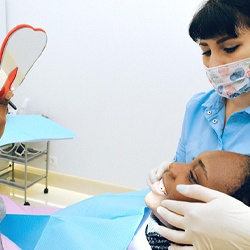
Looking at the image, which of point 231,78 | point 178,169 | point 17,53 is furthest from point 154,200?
point 17,53

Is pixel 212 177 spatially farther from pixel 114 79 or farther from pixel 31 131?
pixel 114 79

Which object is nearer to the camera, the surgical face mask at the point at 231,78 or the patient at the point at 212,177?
the patient at the point at 212,177

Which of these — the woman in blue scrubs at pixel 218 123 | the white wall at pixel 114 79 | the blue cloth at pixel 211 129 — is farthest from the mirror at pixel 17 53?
the white wall at pixel 114 79

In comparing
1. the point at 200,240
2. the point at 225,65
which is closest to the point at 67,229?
the point at 200,240

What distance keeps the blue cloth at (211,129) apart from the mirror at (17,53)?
26.0 inches

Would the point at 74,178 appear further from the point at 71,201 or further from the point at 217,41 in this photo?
the point at 217,41

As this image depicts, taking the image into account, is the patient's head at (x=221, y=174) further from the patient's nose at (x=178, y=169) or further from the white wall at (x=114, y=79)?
the white wall at (x=114, y=79)

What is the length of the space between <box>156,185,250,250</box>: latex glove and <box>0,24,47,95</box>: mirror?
1.84 feet

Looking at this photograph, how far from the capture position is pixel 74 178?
3119 mm

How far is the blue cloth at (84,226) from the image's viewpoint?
3.77 ft

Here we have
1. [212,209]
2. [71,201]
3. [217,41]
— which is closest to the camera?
[212,209]

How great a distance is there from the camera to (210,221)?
0.80m

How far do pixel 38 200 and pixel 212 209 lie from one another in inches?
94.5

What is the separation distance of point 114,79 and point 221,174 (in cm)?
199
